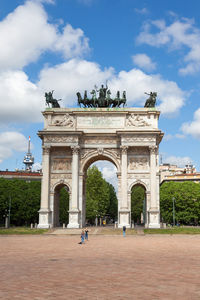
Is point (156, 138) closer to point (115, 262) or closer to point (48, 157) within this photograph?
point (48, 157)

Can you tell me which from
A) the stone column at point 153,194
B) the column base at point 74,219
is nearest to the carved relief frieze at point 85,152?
the column base at point 74,219

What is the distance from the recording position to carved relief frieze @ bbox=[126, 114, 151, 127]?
5591 cm

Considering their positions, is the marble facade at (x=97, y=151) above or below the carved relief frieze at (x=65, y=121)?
below

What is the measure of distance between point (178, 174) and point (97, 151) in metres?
76.9

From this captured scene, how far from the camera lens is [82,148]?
185 ft

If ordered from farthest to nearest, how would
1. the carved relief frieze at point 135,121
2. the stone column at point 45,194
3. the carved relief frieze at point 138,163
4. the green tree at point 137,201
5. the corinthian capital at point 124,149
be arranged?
the green tree at point 137,201, the carved relief frieze at point 135,121, the carved relief frieze at point 138,163, the corinthian capital at point 124,149, the stone column at point 45,194

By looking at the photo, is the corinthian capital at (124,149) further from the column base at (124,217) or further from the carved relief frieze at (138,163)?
the column base at (124,217)

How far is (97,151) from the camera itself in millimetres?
56219

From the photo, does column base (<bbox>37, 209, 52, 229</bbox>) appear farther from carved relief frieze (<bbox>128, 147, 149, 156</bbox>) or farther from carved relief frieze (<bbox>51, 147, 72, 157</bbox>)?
carved relief frieze (<bbox>128, 147, 149, 156</bbox>)

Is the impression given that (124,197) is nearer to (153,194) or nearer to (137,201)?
(153,194)

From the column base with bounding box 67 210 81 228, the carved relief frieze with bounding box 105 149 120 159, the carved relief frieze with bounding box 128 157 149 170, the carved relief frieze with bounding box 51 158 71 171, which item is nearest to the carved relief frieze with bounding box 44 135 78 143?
the carved relief frieze with bounding box 51 158 71 171

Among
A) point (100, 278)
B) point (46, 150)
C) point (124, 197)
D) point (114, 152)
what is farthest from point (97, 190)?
point (100, 278)

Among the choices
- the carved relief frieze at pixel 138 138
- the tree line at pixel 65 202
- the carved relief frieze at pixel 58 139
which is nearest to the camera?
the carved relief frieze at pixel 138 138

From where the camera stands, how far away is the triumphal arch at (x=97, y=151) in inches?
2127
